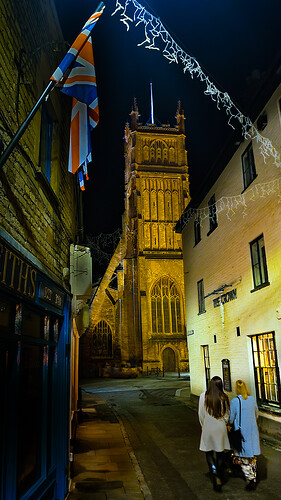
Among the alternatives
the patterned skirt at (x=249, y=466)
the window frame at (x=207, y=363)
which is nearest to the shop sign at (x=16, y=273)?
the patterned skirt at (x=249, y=466)

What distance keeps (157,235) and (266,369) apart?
35983 millimetres

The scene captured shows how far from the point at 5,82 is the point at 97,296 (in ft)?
132

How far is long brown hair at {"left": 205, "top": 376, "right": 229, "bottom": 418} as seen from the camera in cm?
632

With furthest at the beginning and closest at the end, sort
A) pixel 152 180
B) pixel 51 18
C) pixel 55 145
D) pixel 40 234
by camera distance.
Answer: pixel 152 180
pixel 55 145
pixel 51 18
pixel 40 234

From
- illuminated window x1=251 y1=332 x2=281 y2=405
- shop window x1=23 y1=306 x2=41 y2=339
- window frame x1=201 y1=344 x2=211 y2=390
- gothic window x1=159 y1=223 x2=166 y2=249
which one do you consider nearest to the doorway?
gothic window x1=159 y1=223 x2=166 y2=249

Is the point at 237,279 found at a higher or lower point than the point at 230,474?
higher

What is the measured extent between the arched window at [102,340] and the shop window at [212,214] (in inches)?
1173

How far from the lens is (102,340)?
139 feet

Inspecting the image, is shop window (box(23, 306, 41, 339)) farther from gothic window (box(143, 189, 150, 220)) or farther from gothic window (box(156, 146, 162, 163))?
gothic window (box(156, 146, 162, 163))

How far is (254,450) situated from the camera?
20.1ft

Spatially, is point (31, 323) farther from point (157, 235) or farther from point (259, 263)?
point (157, 235)

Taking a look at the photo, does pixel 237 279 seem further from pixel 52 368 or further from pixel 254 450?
pixel 52 368

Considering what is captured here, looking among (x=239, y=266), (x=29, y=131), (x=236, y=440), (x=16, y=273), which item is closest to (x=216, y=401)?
(x=236, y=440)

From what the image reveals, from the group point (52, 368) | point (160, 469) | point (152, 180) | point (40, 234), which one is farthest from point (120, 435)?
point (152, 180)
